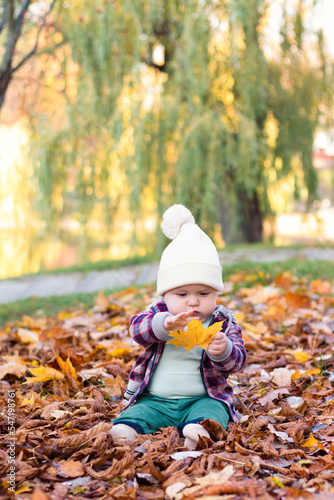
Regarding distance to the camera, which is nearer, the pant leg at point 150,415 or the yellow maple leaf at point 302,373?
the pant leg at point 150,415

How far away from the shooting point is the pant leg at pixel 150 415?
2100 millimetres

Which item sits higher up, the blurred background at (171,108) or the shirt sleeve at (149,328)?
the blurred background at (171,108)

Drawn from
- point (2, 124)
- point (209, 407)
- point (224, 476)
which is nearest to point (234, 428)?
point (209, 407)

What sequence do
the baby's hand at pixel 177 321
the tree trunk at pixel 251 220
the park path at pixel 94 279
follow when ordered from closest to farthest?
the baby's hand at pixel 177 321 → the park path at pixel 94 279 → the tree trunk at pixel 251 220


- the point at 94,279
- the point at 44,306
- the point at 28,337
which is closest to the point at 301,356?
the point at 28,337

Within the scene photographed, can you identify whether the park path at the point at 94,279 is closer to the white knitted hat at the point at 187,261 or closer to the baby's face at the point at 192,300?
the white knitted hat at the point at 187,261

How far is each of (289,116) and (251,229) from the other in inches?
88.6

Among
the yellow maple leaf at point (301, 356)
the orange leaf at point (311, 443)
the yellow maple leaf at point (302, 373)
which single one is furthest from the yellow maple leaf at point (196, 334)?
the yellow maple leaf at point (301, 356)

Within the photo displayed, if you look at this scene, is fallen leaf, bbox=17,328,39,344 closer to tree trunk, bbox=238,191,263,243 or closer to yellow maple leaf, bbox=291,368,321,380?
yellow maple leaf, bbox=291,368,321,380

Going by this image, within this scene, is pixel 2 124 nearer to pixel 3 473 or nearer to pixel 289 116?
pixel 289 116

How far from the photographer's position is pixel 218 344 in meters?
2.04

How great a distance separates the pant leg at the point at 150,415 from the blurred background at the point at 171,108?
15.2ft

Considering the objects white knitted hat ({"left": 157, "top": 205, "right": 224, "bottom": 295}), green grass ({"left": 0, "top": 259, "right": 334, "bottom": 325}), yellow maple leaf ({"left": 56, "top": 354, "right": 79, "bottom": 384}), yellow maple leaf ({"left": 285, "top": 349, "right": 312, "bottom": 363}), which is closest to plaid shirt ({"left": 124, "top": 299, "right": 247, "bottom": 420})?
white knitted hat ({"left": 157, "top": 205, "right": 224, "bottom": 295})

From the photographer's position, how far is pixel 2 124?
10070mm
